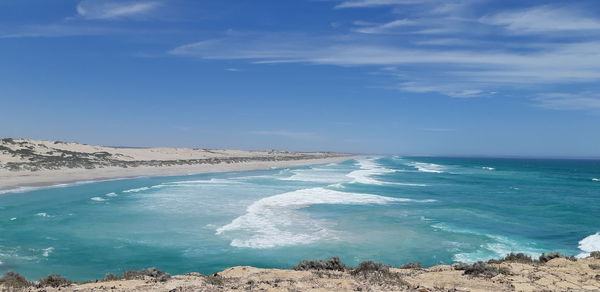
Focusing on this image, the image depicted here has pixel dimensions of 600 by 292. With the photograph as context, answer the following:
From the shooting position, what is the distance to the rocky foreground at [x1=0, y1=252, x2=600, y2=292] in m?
8.42

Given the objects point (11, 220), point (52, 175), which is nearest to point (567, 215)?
point (11, 220)

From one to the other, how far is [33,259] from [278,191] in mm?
21926

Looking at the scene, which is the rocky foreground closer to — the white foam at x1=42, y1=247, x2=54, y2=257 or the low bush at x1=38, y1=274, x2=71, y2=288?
the low bush at x1=38, y1=274, x2=71, y2=288

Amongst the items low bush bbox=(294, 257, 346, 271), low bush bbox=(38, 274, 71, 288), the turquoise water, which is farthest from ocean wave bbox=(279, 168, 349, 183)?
low bush bbox=(38, 274, 71, 288)

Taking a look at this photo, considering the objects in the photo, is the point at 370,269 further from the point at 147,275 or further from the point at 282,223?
the point at 282,223

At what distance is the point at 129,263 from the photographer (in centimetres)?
1293

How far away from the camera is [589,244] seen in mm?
16953

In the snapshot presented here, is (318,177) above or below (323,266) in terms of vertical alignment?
below

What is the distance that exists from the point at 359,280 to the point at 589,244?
1338cm

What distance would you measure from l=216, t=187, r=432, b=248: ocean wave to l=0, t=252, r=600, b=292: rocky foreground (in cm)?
574

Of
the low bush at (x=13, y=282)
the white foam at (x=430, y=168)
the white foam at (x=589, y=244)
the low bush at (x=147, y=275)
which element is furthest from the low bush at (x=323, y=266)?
the white foam at (x=430, y=168)

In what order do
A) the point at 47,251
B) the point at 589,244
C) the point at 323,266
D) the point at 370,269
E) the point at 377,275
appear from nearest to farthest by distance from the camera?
the point at 377,275
the point at 370,269
the point at 323,266
the point at 47,251
the point at 589,244

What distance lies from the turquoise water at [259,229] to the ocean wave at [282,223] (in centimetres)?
6

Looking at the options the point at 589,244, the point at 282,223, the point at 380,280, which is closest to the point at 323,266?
the point at 380,280
